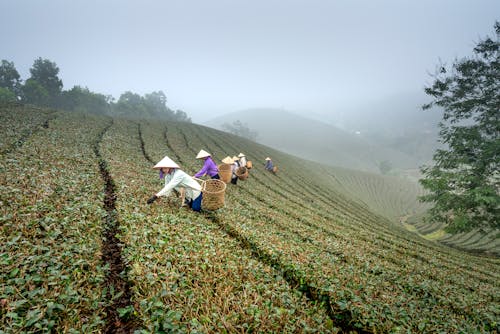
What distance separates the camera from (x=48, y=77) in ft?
210

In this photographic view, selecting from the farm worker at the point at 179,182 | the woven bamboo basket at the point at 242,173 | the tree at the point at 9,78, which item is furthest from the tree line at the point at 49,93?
the farm worker at the point at 179,182

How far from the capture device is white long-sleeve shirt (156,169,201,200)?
23.8 ft

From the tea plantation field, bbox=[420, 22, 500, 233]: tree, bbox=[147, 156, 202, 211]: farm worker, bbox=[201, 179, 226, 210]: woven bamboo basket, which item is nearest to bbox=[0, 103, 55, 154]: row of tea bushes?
the tea plantation field

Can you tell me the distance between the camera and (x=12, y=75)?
2319 inches

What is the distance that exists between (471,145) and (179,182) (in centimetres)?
1678

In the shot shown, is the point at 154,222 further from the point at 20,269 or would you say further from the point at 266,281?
the point at 266,281

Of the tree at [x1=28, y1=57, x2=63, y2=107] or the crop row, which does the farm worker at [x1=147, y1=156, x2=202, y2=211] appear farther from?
the tree at [x1=28, y1=57, x2=63, y2=107]

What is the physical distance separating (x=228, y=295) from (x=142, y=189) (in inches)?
250

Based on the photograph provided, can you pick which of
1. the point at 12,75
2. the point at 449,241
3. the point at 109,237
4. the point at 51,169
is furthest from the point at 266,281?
the point at 12,75

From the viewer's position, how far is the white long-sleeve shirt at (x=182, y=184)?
7246 millimetres

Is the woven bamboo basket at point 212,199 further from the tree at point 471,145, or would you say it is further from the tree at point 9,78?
the tree at point 9,78

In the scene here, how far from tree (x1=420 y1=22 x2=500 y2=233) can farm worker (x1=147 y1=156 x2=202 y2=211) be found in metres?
13.9

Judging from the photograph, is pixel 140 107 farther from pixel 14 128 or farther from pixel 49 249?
pixel 49 249

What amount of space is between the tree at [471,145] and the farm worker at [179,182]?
547 inches
